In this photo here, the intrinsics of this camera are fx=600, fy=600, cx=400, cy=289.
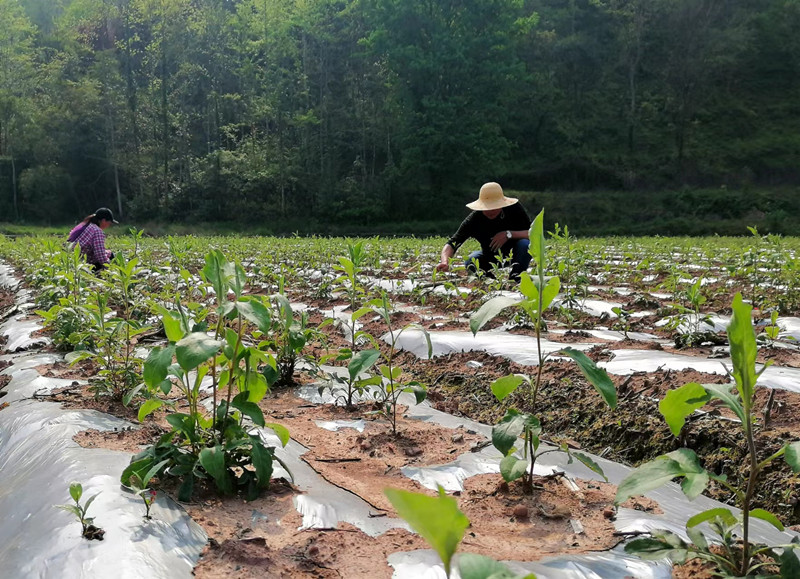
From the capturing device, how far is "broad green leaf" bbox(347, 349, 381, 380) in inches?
87.5

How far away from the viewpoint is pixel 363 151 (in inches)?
1160

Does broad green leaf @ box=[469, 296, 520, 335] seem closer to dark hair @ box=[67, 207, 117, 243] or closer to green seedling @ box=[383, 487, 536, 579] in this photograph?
green seedling @ box=[383, 487, 536, 579]

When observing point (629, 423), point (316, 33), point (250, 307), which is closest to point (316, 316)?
point (629, 423)

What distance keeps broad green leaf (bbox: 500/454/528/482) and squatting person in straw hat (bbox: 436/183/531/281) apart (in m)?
4.01

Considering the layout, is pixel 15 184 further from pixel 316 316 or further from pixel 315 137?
pixel 316 316

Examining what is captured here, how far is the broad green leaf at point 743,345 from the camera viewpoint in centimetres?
120

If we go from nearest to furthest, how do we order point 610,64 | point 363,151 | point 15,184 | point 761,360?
point 761,360, point 363,151, point 15,184, point 610,64

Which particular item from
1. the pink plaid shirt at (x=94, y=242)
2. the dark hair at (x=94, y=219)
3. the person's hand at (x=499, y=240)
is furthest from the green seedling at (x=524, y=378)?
the dark hair at (x=94, y=219)

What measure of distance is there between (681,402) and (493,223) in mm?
4933

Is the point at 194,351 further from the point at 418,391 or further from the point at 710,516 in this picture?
the point at 710,516

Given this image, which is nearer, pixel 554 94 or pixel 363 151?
pixel 363 151

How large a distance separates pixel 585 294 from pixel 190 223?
27536mm

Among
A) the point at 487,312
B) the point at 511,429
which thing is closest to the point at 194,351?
the point at 487,312

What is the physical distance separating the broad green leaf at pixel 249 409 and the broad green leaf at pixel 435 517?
1.19 meters
